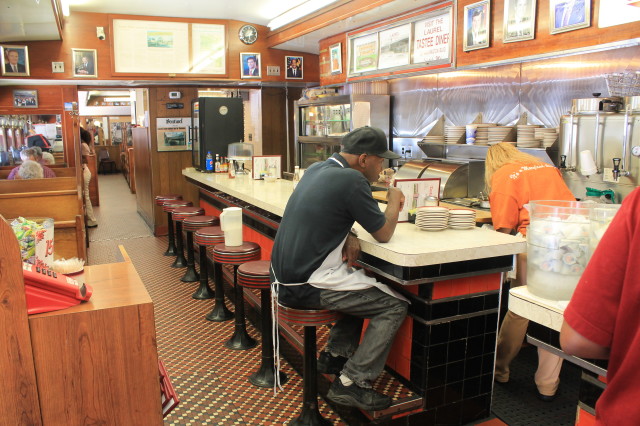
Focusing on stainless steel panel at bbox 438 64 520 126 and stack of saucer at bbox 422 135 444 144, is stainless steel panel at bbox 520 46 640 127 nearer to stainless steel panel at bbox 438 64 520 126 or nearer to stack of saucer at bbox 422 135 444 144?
stainless steel panel at bbox 438 64 520 126

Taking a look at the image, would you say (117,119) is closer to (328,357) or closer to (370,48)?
(370,48)

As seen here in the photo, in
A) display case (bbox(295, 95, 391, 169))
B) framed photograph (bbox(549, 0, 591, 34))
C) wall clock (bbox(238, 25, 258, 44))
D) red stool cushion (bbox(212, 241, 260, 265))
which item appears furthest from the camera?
wall clock (bbox(238, 25, 258, 44))

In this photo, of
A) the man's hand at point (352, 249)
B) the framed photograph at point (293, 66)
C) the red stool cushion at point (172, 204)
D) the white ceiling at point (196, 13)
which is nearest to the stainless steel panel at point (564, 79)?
the white ceiling at point (196, 13)

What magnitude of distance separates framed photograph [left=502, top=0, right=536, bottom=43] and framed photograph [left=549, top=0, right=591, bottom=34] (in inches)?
7.9

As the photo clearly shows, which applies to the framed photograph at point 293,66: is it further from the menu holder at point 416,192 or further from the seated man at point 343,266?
the seated man at point 343,266

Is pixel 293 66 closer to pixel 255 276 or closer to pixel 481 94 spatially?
pixel 481 94

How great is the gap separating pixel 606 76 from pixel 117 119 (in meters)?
21.1

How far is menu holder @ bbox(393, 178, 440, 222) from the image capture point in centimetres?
336

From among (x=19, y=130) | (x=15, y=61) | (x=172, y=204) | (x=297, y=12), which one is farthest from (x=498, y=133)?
(x=19, y=130)

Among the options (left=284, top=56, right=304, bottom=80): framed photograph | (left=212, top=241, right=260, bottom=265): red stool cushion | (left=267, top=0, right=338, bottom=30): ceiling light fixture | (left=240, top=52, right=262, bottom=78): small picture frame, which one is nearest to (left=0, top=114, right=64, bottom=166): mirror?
(left=240, top=52, right=262, bottom=78): small picture frame

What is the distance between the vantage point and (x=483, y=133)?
17.8 feet

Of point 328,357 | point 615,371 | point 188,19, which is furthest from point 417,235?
point 188,19

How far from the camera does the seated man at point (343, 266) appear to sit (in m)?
2.76

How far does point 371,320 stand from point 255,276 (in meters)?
0.94
